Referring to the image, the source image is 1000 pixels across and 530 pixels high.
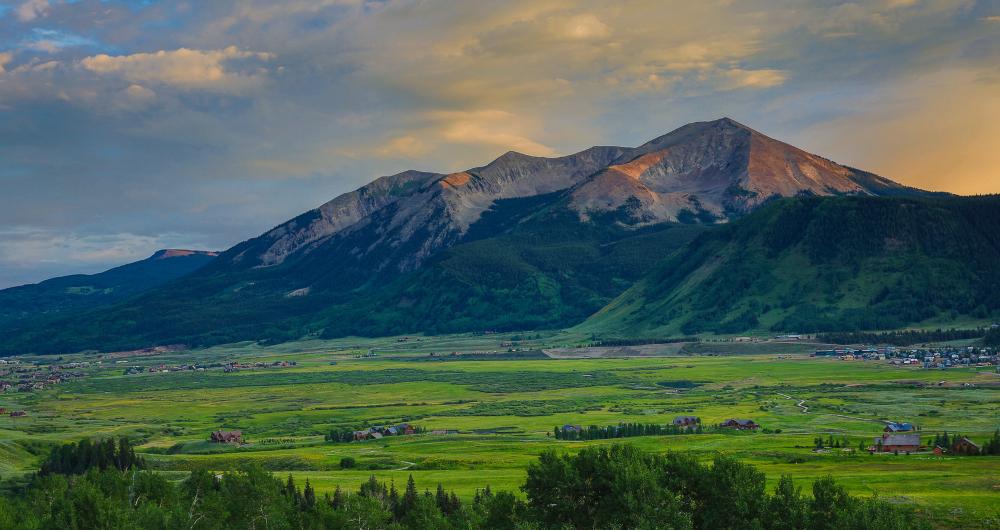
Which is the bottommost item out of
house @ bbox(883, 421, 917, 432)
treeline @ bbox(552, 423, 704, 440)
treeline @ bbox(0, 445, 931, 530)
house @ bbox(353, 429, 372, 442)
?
house @ bbox(353, 429, 372, 442)

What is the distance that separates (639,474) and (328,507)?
23482mm

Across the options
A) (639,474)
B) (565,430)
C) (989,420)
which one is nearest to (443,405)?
(565,430)

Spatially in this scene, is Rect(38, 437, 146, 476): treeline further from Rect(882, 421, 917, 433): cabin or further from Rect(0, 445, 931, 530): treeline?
Rect(882, 421, 917, 433): cabin

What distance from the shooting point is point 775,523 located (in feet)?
173

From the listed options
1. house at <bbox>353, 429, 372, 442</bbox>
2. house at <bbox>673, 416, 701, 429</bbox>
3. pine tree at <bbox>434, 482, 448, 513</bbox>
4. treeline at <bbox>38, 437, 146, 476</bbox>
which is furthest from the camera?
house at <bbox>353, 429, 372, 442</bbox>

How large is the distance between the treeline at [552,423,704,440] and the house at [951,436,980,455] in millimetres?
39697

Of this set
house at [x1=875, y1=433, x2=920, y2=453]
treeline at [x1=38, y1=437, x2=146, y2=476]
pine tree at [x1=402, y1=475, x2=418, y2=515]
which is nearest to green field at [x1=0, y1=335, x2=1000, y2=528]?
house at [x1=875, y1=433, x2=920, y2=453]

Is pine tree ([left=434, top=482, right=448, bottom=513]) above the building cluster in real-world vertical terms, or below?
above

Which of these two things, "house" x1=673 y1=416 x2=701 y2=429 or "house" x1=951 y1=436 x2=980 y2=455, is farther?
"house" x1=673 y1=416 x2=701 y2=429

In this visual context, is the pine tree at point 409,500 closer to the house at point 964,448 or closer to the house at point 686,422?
the house at point 964,448

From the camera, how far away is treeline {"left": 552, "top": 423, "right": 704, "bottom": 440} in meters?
131

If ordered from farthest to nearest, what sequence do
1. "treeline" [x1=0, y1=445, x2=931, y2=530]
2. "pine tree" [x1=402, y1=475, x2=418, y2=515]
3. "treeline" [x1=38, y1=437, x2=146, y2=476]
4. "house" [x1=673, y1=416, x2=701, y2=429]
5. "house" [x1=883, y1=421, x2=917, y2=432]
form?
"house" [x1=673, y1=416, x2=701, y2=429] → "house" [x1=883, y1=421, x2=917, y2=432] → "treeline" [x1=38, y1=437, x2=146, y2=476] → "pine tree" [x1=402, y1=475, x2=418, y2=515] → "treeline" [x1=0, y1=445, x2=931, y2=530]

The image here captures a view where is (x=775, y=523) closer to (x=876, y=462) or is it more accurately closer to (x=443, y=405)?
(x=876, y=462)

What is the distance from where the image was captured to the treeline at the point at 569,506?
52.7m
